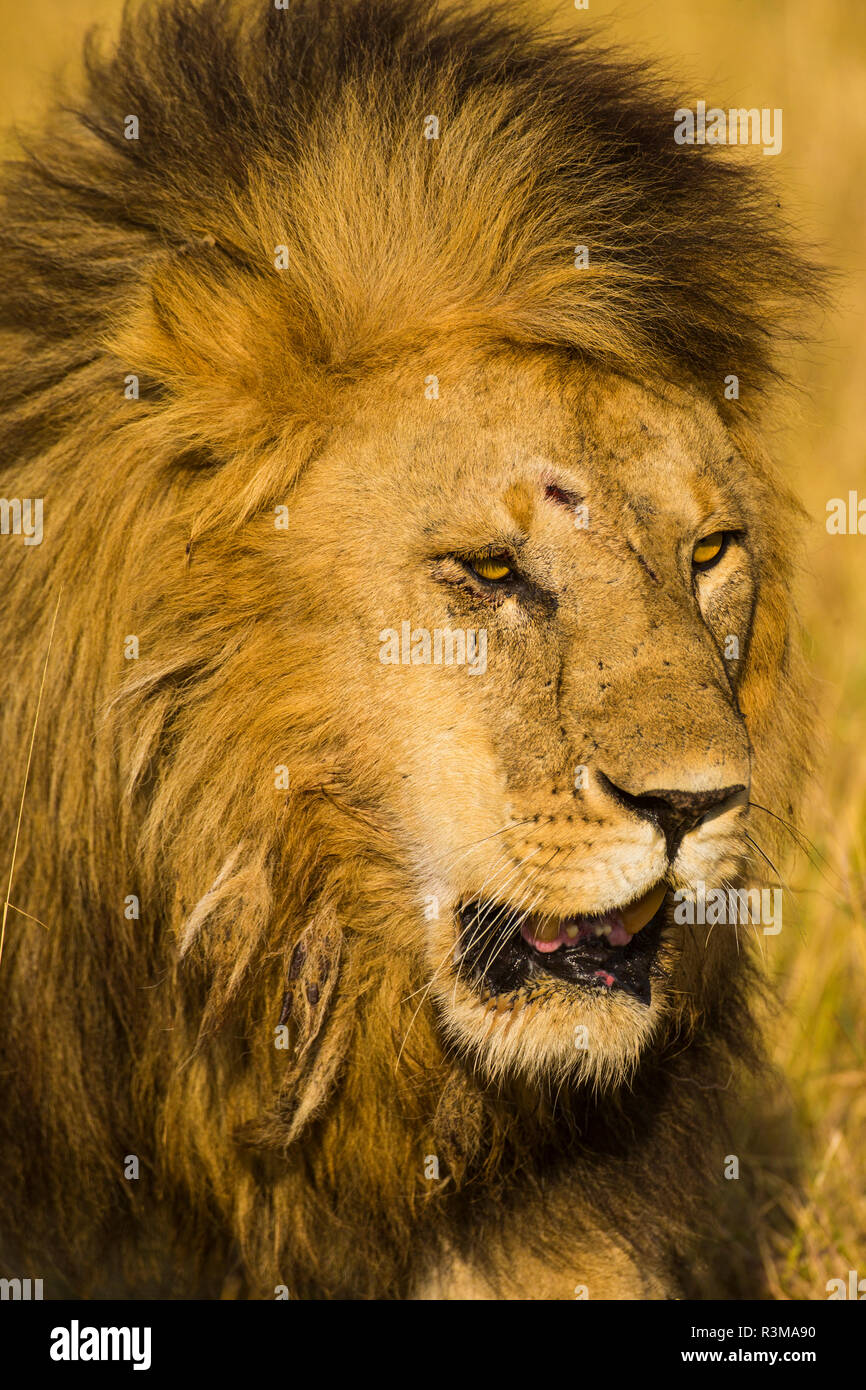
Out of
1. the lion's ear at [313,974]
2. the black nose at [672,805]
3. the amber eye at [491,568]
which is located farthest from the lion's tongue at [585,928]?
the amber eye at [491,568]

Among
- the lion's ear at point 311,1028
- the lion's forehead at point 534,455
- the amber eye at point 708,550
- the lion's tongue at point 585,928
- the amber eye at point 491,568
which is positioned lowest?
the lion's ear at point 311,1028

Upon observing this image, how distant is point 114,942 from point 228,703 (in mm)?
570

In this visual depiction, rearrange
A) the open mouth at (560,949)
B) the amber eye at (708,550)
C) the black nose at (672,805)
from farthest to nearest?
the amber eye at (708,550) → the open mouth at (560,949) → the black nose at (672,805)

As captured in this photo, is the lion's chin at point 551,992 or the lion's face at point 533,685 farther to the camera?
the lion's chin at point 551,992

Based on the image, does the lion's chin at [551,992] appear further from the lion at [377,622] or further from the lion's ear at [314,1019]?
the lion's ear at [314,1019]

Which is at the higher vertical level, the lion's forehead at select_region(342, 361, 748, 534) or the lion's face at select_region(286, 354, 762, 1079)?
the lion's forehead at select_region(342, 361, 748, 534)

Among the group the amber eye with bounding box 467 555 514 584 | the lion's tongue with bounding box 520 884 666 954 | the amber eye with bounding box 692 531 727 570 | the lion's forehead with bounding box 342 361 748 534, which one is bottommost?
the lion's tongue with bounding box 520 884 666 954

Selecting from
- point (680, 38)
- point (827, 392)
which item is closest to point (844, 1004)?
point (827, 392)

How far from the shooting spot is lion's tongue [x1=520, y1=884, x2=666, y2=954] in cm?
282

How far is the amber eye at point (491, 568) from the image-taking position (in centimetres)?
274

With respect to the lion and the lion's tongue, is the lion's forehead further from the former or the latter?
the lion's tongue

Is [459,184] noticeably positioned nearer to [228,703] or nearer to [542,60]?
[542,60]

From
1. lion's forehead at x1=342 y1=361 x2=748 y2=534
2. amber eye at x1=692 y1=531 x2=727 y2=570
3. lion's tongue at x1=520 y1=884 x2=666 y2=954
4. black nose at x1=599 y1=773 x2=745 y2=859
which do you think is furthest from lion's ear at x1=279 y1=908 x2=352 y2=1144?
amber eye at x1=692 y1=531 x2=727 y2=570

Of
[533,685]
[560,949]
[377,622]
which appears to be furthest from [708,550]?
[560,949]
